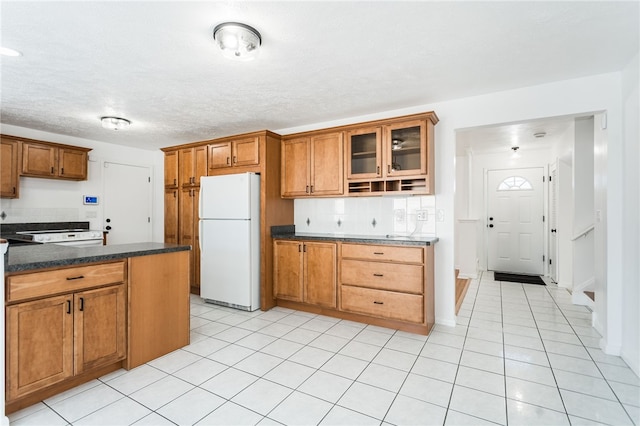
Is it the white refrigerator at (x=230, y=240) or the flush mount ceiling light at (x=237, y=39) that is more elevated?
the flush mount ceiling light at (x=237, y=39)

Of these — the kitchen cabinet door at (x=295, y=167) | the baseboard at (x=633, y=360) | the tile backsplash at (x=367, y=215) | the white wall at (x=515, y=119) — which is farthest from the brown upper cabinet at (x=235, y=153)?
the baseboard at (x=633, y=360)

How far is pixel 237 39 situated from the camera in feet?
6.33

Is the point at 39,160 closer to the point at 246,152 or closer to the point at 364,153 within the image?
the point at 246,152

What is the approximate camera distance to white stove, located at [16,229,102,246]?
13.1 ft

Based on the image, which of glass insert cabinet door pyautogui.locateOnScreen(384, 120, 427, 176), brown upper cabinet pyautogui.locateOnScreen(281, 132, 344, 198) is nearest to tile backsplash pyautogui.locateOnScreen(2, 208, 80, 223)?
brown upper cabinet pyautogui.locateOnScreen(281, 132, 344, 198)

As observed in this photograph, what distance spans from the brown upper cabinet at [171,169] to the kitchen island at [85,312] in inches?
89.4

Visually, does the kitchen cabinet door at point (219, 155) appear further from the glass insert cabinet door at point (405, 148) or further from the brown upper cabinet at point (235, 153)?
the glass insert cabinet door at point (405, 148)

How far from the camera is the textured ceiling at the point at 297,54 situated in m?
1.78

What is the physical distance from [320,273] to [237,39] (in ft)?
7.95

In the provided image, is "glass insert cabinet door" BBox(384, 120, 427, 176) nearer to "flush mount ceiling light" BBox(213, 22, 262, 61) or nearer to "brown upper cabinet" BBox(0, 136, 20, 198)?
"flush mount ceiling light" BBox(213, 22, 262, 61)

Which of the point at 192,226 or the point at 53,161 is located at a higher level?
the point at 53,161

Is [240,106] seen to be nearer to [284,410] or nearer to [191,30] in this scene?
[191,30]

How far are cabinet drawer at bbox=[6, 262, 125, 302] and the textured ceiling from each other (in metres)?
1.51

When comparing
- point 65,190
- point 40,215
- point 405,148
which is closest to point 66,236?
point 40,215
